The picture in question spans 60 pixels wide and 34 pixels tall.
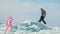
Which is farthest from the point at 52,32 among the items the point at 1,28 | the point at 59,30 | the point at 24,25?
the point at 1,28

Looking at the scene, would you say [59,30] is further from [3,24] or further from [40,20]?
[3,24]

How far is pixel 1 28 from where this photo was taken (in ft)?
58.9

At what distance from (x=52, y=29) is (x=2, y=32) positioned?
301 cm

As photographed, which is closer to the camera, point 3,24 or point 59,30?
point 59,30

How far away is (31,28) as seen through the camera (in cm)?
1756

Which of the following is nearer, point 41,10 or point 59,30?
point 59,30

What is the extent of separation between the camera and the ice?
661 inches

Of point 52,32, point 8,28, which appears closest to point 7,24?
point 8,28

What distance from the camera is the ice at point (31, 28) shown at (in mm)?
16781

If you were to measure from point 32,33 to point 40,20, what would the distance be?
84.8 inches

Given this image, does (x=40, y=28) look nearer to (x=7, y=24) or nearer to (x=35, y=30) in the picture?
(x=35, y=30)

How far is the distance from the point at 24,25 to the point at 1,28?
4.56ft

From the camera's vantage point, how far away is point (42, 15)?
18.7 meters

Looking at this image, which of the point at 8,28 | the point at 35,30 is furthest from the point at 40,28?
the point at 8,28
